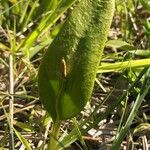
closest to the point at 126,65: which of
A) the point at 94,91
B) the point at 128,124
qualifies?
the point at 94,91

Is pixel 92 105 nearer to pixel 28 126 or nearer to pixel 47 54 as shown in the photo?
pixel 28 126

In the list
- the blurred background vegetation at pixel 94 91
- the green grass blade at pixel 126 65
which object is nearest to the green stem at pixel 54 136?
the blurred background vegetation at pixel 94 91

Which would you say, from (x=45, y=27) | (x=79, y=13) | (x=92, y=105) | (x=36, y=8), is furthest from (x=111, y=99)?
(x=79, y=13)

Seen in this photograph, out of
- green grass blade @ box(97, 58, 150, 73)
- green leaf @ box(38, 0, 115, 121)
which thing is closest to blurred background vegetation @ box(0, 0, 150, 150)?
green grass blade @ box(97, 58, 150, 73)

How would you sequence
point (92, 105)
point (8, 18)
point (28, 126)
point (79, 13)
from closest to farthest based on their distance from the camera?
point (79, 13) < point (28, 126) < point (92, 105) < point (8, 18)

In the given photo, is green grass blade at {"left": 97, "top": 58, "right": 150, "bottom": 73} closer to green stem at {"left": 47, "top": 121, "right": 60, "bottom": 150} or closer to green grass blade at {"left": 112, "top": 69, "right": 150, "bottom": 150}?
green grass blade at {"left": 112, "top": 69, "right": 150, "bottom": 150}

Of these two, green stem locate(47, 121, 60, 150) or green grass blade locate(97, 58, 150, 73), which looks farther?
green grass blade locate(97, 58, 150, 73)

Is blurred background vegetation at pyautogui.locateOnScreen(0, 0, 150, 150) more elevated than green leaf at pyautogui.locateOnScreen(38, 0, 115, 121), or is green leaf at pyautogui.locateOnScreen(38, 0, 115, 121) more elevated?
green leaf at pyautogui.locateOnScreen(38, 0, 115, 121)
